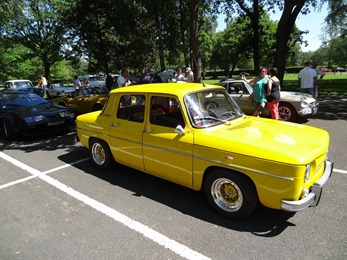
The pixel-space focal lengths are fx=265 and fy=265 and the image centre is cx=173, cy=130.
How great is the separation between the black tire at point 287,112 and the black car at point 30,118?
6743mm

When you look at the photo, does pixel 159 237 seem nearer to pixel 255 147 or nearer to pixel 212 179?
pixel 212 179

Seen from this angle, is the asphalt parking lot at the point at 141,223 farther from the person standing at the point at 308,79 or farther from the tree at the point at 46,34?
the tree at the point at 46,34

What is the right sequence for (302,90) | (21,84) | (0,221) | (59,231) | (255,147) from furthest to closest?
(21,84), (302,90), (0,221), (59,231), (255,147)

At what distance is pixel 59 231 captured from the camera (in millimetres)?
3371

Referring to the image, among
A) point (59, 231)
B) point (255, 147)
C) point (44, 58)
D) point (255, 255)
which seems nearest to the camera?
point (255, 255)

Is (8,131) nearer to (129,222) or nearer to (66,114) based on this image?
(66,114)

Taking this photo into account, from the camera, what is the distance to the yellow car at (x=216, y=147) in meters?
2.99

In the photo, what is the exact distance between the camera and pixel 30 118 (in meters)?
7.77

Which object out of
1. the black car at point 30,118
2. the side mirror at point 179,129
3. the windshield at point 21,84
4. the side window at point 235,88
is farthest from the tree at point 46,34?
the side mirror at point 179,129

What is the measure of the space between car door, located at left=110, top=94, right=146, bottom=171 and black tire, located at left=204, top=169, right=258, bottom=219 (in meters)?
1.35

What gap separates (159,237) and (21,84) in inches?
939

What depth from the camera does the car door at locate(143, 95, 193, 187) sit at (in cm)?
369

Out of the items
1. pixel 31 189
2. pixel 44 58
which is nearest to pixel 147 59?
pixel 44 58

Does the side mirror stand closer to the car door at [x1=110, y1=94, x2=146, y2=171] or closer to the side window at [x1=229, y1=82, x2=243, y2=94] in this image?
the car door at [x1=110, y1=94, x2=146, y2=171]
